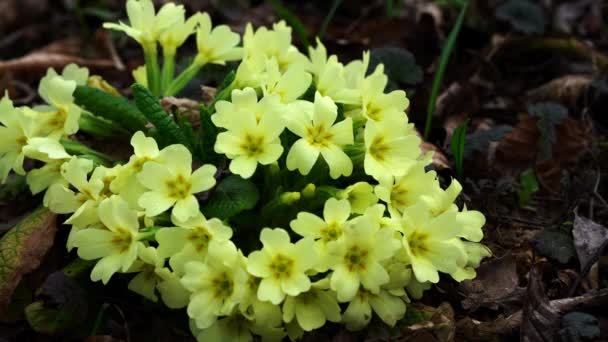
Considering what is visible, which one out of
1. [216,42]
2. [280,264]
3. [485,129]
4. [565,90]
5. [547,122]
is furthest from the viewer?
[565,90]

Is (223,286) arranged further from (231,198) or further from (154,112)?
(154,112)

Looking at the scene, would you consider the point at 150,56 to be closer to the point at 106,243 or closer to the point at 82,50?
the point at 106,243

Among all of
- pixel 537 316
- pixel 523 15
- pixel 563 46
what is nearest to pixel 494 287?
pixel 537 316

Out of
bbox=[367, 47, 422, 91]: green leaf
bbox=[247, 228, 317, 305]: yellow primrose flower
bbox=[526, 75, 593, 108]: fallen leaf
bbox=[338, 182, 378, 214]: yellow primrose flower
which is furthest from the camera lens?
bbox=[526, 75, 593, 108]: fallen leaf

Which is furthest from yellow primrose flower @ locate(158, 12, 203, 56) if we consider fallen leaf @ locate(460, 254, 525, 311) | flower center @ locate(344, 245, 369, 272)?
fallen leaf @ locate(460, 254, 525, 311)

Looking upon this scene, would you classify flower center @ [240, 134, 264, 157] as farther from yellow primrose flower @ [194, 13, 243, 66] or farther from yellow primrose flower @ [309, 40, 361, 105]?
yellow primrose flower @ [194, 13, 243, 66]

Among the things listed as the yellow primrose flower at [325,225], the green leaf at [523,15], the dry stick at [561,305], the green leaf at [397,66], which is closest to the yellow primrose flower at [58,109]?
the yellow primrose flower at [325,225]
